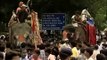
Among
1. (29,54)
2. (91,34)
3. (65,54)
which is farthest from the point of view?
(91,34)

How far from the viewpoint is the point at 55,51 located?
578 inches

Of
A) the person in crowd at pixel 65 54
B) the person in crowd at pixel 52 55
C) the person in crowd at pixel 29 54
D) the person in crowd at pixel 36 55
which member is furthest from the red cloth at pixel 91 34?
the person in crowd at pixel 65 54

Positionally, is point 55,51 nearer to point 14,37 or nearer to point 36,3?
point 14,37

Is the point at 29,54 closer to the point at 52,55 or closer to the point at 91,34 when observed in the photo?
the point at 52,55

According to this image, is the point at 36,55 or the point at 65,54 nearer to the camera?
the point at 65,54

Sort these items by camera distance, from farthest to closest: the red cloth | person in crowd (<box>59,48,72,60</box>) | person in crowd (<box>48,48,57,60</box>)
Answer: the red cloth < person in crowd (<box>48,48,57,60</box>) < person in crowd (<box>59,48,72,60</box>)

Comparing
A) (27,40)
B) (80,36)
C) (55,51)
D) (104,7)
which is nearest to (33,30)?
(27,40)

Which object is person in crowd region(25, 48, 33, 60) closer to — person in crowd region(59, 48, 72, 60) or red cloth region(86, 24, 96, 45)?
person in crowd region(59, 48, 72, 60)

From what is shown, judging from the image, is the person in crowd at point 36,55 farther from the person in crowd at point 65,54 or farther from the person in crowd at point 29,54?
the person in crowd at point 65,54

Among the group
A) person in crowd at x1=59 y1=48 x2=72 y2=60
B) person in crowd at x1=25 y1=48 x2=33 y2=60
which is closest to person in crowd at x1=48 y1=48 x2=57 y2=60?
person in crowd at x1=25 y1=48 x2=33 y2=60

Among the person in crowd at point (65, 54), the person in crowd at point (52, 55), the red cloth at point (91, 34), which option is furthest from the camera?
the red cloth at point (91, 34)

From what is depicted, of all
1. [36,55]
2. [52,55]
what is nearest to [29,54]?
[36,55]

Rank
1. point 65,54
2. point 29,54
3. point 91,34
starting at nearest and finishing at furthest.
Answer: point 65,54, point 29,54, point 91,34

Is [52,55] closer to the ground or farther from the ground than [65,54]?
closer to the ground
